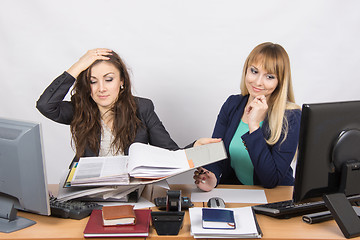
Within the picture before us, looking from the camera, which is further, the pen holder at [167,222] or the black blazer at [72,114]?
the black blazer at [72,114]

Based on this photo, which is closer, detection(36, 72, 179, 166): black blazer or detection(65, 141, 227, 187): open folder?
detection(65, 141, 227, 187): open folder

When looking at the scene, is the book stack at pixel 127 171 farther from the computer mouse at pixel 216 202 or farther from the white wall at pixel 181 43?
the white wall at pixel 181 43

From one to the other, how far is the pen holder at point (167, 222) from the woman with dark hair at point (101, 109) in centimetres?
93

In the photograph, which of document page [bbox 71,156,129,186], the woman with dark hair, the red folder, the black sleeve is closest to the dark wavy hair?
the woman with dark hair

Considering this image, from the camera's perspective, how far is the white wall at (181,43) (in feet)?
11.1

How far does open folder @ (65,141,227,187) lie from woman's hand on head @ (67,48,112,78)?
0.63 meters

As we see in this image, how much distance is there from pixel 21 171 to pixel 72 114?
3.52 ft

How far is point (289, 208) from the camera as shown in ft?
5.66

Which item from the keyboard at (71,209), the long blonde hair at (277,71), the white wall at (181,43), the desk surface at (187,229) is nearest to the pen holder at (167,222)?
the desk surface at (187,229)

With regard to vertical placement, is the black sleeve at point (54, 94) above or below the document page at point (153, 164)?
above

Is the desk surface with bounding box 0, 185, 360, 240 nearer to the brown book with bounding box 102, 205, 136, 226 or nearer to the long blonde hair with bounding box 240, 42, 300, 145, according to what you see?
the brown book with bounding box 102, 205, 136, 226

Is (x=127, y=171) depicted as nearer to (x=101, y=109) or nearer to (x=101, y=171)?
(x=101, y=171)

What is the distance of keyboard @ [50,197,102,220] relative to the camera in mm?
1702

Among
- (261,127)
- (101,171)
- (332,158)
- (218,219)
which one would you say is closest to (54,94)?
(101,171)
